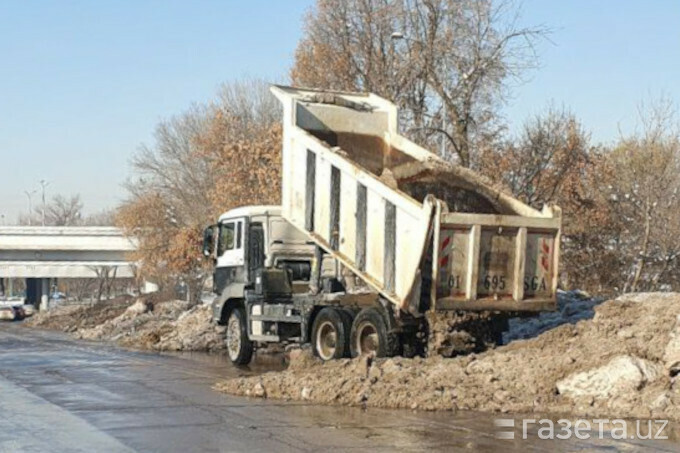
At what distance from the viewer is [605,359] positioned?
548 inches

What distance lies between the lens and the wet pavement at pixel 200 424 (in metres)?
10.6

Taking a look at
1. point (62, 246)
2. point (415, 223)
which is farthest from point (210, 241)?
point (62, 246)

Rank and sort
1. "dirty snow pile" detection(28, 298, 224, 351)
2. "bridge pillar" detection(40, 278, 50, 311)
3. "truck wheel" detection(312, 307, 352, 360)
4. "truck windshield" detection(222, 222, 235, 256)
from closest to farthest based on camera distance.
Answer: "truck wheel" detection(312, 307, 352, 360), "truck windshield" detection(222, 222, 235, 256), "dirty snow pile" detection(28, 298, 224, 351), "bridge pillar" detection(40, 278, 50, 311)

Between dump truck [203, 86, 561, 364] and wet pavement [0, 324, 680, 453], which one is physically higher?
dump truck [203, 86, 561, 364]

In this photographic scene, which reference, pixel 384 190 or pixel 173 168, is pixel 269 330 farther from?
pixel 173 168

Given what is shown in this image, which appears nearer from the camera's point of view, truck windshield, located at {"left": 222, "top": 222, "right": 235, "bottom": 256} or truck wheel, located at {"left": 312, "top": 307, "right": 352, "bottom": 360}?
truck wheel, located at {"left": 312, "top": 307, "right": 352, "bottom": 360}

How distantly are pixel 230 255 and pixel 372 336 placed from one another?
601 centimetres

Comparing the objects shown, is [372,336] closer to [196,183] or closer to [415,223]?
[415,223]

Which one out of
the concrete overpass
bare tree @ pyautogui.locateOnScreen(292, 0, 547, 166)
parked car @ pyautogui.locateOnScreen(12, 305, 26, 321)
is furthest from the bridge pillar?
bare tree @ pyautogui.locateOnScreen(292, 0, 547, 166)

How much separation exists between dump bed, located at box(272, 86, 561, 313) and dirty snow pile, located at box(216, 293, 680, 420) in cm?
92

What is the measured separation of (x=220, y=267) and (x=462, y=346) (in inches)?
306

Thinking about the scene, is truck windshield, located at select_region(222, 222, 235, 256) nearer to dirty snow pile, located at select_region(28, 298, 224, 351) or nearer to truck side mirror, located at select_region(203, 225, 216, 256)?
truck side mirror, located at select_region(203, 225, 216, 256)

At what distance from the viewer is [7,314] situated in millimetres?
58156

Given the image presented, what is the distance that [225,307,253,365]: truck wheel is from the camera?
2105 cm
